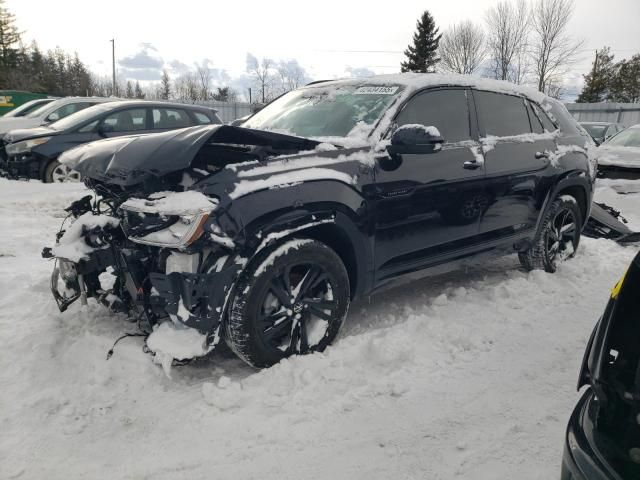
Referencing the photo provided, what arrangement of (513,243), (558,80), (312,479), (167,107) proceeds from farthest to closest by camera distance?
(558,80), (167,107), (513,243), (312,479)

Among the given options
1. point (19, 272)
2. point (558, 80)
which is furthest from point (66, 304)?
point (558, 80)

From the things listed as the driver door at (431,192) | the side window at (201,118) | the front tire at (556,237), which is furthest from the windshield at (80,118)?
the front tire at (556,237)

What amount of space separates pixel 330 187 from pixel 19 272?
3.01 metres

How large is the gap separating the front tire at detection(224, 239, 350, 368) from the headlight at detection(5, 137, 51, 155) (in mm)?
7588

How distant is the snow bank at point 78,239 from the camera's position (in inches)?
113

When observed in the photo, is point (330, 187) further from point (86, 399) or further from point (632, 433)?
point (632, 433)

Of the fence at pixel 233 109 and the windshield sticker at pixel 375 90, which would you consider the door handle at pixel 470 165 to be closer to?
the windshield sticker at pixel 375 90

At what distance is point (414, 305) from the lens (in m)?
3.98

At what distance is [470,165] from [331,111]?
45.9 inches

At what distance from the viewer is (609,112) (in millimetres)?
28469

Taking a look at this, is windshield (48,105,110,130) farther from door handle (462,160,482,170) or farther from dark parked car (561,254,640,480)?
dark parked car (561,254,640,480)

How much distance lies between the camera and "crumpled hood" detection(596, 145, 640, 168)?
912 cm

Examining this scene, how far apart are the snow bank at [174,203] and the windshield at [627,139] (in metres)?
10.3

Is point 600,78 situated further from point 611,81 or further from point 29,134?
point 29,134
